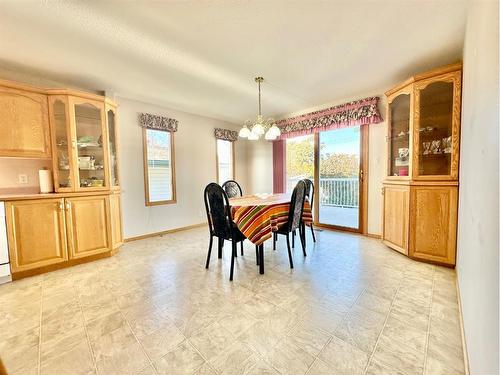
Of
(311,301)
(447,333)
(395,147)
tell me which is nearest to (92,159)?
(311,301)

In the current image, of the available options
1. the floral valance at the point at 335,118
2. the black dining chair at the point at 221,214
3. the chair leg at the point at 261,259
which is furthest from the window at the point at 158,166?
the chair leg at the point at 261,259

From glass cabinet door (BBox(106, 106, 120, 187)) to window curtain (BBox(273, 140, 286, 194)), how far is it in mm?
3090

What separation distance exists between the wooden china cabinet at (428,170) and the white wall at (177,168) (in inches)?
133

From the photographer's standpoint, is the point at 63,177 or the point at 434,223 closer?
the point at 434,223

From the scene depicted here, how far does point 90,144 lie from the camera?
2936 mm

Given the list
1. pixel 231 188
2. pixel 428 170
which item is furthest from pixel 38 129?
pixel 428 170

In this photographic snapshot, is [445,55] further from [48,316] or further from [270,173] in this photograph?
[48,316]

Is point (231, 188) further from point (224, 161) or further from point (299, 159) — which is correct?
point (299, 159)

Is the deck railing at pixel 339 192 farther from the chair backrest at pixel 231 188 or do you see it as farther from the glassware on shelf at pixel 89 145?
the glassware on shelf at pixel 89 145

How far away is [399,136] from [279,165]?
7.72 feet

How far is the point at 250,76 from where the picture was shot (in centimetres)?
284

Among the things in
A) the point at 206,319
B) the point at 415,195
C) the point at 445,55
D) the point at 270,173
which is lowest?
the point at 206,319

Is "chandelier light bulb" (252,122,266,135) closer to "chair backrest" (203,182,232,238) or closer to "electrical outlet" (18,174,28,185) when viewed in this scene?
"chair backrest" (203,182,232,238)

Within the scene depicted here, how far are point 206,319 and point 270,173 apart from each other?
12.5ft
